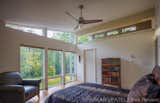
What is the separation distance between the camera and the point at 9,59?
13.5 feet

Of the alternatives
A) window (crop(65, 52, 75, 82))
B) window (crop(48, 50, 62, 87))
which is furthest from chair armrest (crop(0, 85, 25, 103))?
window (crop(65, 52, 75, 82))

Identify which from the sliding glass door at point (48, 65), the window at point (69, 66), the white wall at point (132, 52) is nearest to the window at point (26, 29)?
the sliding glass door at point (48, 65)

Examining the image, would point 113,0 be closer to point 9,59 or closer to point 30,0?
point 30,0

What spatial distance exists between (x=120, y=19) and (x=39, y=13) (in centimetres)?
334

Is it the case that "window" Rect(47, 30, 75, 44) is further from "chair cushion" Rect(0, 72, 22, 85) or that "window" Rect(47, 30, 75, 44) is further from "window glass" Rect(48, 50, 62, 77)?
Result: "chair cushion" Rect(0, 72, 22, 85)

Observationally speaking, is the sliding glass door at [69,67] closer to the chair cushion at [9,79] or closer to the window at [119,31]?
the window at [119,31]

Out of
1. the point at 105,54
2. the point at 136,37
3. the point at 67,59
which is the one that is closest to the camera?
the point at 136,37

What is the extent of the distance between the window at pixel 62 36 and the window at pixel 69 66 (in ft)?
2.79

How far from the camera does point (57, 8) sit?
12.8ft

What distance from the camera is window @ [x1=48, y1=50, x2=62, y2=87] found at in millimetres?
5730

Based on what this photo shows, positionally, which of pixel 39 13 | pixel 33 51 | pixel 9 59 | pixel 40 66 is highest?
pixel 39 13

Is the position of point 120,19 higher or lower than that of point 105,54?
higher

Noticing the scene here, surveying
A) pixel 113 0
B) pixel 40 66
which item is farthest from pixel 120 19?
pixel 40 66

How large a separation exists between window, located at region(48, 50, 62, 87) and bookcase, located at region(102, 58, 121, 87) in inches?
89.7
